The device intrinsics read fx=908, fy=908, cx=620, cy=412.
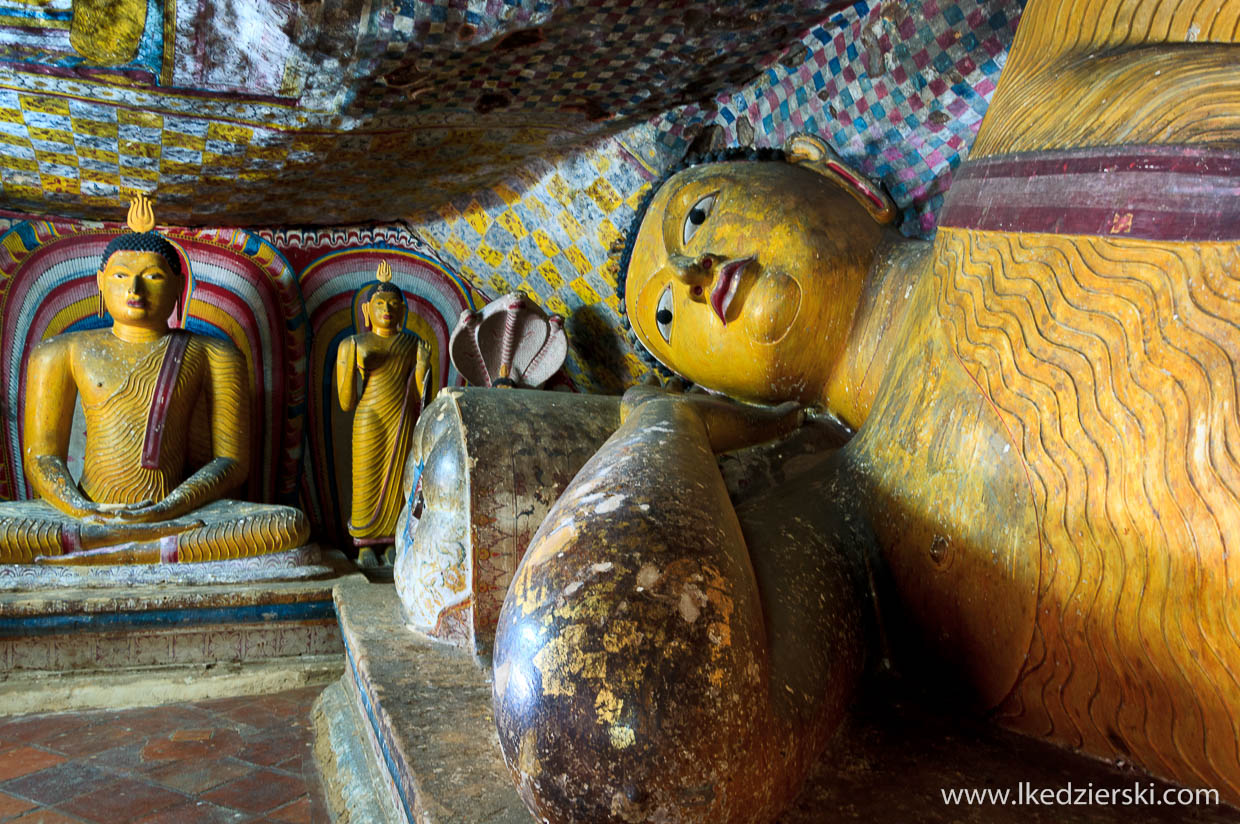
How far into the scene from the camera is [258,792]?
2.15 meters

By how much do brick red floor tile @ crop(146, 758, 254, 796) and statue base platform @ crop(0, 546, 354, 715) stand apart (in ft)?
2.38

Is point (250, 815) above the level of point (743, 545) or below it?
below

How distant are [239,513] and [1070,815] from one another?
11.7 ft

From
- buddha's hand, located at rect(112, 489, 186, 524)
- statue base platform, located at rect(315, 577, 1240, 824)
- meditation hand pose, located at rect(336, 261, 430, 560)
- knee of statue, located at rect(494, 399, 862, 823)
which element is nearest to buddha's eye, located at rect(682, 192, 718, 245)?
knee of statue, located at rect(494, 399, 862, 823)

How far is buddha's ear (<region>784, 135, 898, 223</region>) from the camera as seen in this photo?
6.79ft

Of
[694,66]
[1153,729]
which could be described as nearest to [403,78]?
[694,66]

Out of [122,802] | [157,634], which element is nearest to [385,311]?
[157,634]

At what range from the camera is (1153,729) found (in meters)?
1.13

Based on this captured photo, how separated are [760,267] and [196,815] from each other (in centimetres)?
172

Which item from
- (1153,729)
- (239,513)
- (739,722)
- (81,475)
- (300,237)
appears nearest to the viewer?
(739,722)

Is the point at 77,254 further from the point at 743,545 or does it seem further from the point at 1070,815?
the point at 1070,815

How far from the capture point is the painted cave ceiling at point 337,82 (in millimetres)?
2477

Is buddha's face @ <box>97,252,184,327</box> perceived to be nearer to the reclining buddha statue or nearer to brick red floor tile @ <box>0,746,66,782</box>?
brick red floor tile @ <box>0,746,66,782</box>

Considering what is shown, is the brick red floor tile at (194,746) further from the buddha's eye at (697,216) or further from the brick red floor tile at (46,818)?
the buddha's eye at (697,216)
